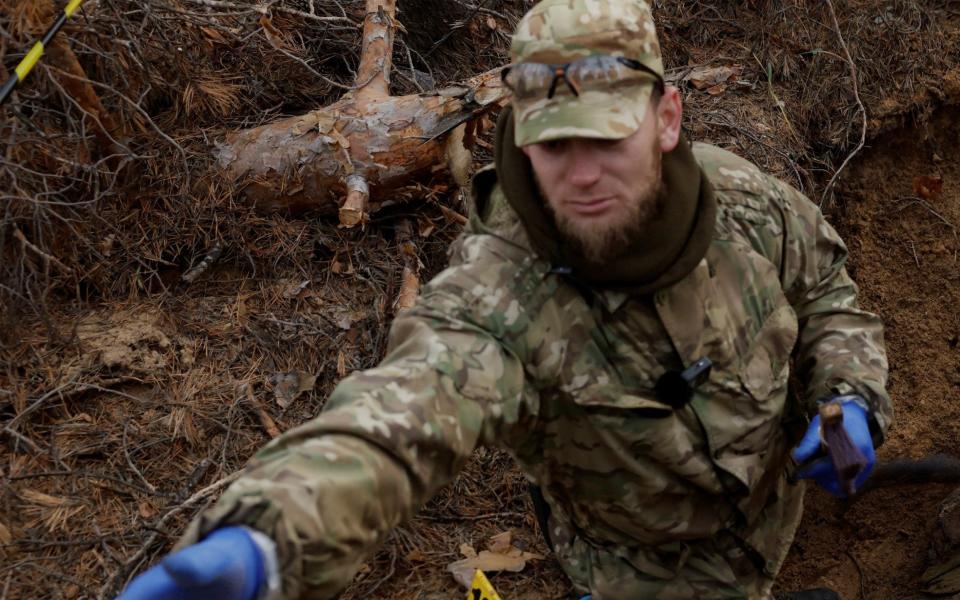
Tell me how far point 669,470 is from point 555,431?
0.30 metres

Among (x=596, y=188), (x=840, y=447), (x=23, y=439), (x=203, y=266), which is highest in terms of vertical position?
(x=596, y=188)

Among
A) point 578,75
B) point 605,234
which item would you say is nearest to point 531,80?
point 578,75

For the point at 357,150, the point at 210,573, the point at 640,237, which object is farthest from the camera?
the point at 357,150

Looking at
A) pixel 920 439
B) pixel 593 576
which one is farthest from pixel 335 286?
pixel 920 439

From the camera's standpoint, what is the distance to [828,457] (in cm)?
218

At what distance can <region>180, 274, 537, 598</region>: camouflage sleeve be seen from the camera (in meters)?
1.48

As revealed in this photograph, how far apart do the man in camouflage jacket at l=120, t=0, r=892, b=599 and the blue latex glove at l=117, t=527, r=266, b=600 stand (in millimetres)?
81

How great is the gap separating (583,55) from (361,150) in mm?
1971

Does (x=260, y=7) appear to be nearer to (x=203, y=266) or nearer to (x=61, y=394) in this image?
(x=203, y=266)

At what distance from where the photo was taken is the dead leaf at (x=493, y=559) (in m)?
3.22

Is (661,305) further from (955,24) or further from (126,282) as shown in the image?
(955,24)

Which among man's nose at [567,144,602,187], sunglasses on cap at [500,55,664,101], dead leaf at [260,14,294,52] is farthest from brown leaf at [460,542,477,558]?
dead leaf at [260,14,294,52]

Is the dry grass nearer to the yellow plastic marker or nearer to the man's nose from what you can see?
the yellow plastic marker

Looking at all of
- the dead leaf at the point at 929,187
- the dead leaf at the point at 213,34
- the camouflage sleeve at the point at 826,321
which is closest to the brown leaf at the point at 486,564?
the camouflage sleeve at the point at 826,321
